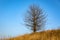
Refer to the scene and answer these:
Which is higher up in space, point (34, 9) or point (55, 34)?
point (34, 9)

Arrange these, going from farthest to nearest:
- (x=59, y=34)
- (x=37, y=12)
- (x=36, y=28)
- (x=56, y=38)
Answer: (x=37, y=12)
(x=36, y=28)
(x=59, y=34)
(x=56, y=38)

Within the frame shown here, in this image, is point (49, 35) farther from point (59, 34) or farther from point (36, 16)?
point (36, 16)

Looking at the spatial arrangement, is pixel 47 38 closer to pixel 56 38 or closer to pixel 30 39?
pixel 56 38

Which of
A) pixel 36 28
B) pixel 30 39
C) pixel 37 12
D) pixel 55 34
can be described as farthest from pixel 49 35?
pixel 37 12

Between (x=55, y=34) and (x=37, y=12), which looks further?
(x=37, y=12)

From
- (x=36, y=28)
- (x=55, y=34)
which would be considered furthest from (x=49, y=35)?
(x=36, y=28)

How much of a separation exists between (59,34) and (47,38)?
1006 millimetres

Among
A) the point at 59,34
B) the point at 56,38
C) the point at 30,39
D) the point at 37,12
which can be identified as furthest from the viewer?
the point at 37,12

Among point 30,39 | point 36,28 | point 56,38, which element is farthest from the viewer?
point 36,28

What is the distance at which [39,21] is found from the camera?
980 inches

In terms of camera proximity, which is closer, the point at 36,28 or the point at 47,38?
the point at 47,38

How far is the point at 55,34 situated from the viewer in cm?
1119

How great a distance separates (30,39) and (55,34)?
2.00 meters

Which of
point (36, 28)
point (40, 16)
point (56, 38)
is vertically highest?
point (40, 16)
